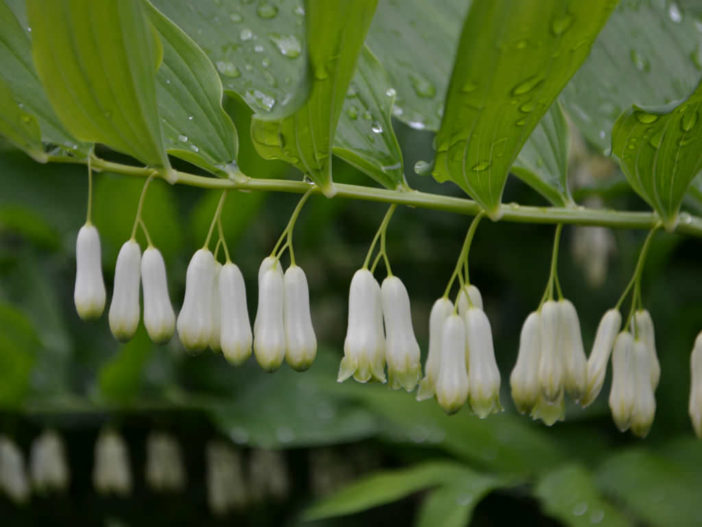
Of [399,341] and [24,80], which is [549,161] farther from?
[24,80]

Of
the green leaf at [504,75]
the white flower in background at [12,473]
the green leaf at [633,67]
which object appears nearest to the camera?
the green leaf at [504,75]

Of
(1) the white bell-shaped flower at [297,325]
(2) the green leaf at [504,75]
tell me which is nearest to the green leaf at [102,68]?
(1) the white bell-shaped flower at [297,325]

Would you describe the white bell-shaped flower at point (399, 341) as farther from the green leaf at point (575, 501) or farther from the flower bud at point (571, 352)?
the green leaf at point (575, 501)

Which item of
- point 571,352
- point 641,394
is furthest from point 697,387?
point 571,352

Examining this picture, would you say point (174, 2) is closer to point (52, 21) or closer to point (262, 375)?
point (52, 21)

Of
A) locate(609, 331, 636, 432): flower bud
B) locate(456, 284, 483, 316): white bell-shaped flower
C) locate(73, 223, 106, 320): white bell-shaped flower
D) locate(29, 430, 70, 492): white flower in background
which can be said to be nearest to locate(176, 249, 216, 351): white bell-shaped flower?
locate(73, 223, 106, 320): white bell-shaped flower

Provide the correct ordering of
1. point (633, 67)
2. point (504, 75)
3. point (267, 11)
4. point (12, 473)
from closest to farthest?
1. point (504, 75)
2. point (267, 11)
3. point (633, 67)
4. point (12, 473)
